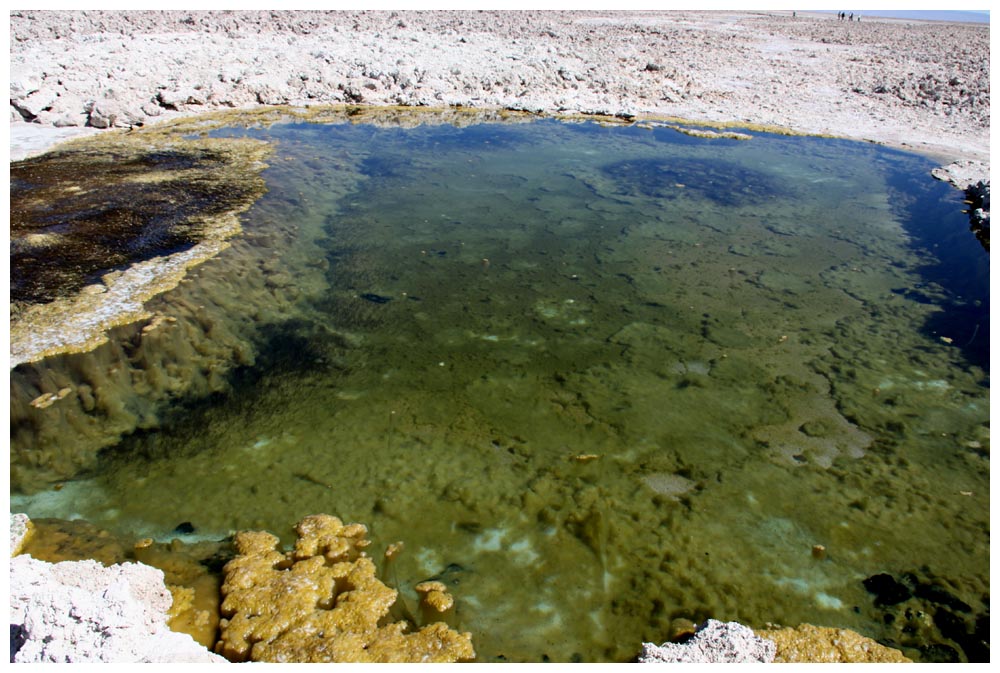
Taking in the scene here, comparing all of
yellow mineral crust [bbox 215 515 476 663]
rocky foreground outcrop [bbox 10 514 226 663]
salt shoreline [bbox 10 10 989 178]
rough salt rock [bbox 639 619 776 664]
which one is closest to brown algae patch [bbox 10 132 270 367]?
salt shoreline [bbox 10 10 989 178]

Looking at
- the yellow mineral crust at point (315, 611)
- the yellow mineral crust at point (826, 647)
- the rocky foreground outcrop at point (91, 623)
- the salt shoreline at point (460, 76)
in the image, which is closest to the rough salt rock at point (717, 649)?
the yellow mineral crust at point (826, 647)

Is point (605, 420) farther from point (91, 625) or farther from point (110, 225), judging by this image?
point (110, 225)

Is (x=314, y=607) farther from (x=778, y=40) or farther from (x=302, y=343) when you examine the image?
(x=778, y=40)

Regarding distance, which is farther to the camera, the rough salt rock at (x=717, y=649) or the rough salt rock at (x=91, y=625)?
the rough salt rock at (x=717, y=649)

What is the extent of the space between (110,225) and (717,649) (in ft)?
22.7

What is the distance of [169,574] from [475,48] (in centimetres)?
1594

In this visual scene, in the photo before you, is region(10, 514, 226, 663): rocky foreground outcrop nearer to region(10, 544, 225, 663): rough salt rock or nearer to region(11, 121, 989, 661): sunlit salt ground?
region(10, 544, 225, 663): rough salt rock

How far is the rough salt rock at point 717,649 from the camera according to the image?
8.52 ft

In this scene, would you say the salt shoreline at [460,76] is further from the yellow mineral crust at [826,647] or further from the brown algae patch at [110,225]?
the yellow mineral crust at [826,647]

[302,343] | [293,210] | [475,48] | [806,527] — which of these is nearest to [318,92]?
[475,48]

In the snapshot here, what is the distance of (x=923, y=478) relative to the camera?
3834 mm

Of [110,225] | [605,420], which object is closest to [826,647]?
[605,420]

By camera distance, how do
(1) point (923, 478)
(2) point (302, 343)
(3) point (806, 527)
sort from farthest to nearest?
(2) point (302, 343) < (1) point (923, 478) < (3) point (806, 527)

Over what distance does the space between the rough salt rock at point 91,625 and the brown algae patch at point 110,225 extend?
257 cm
